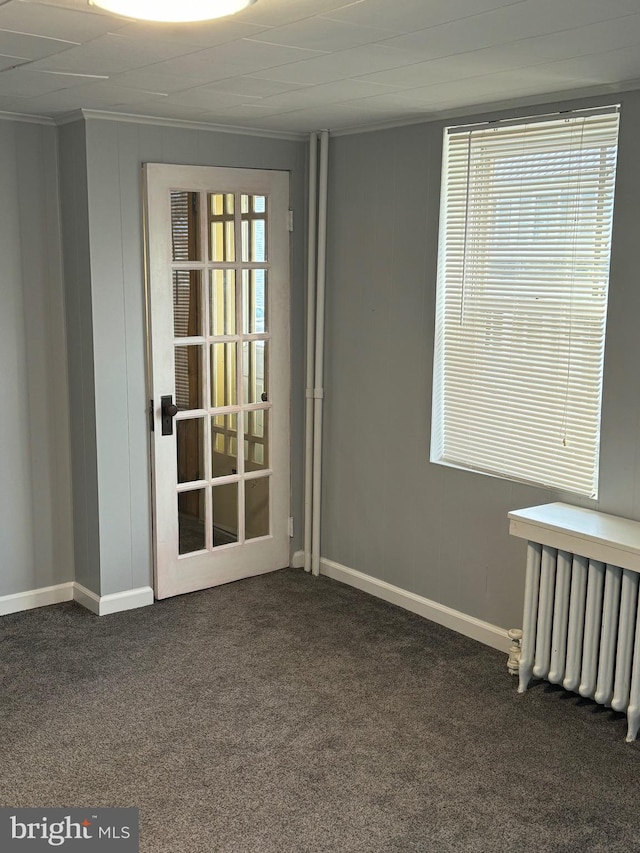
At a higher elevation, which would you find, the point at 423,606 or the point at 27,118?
the point at 27,118

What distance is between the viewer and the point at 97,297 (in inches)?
161

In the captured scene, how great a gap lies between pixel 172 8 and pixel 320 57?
2.56ft

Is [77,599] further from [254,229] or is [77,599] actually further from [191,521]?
[254,229]

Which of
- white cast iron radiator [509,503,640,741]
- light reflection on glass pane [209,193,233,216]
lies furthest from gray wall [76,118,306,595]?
white cast iron radiator [509,503,640,741]

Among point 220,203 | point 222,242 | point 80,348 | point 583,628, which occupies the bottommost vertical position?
point 583,628

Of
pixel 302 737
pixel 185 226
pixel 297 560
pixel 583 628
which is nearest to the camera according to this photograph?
pixel 302 737

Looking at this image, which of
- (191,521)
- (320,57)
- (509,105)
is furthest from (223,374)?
(320,57)

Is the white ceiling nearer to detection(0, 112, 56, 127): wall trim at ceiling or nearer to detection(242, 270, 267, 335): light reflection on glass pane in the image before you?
detection(0, 112, 56, 127): wall trim at ceiling

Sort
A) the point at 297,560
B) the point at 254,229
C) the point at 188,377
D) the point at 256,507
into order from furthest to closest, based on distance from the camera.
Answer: the point at 297,560
the point at 256,507
the point at 254,229
the point at 188,377

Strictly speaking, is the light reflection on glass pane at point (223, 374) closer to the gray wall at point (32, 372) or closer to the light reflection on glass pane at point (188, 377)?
the light reflection on glass pane at point (188, 377)

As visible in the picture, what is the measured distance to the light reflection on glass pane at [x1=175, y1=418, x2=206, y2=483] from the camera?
4.44m

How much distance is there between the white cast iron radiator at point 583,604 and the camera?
315 centimetres

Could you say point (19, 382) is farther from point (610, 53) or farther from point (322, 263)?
point (610, 53)

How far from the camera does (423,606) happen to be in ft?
14.2
